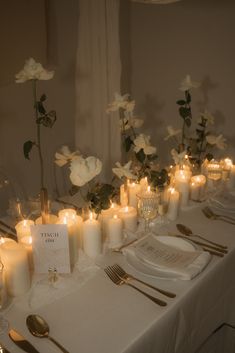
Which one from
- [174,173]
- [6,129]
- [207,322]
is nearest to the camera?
[207,322]

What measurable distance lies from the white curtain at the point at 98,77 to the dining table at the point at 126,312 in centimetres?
112

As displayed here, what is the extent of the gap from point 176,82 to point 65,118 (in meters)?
0.95

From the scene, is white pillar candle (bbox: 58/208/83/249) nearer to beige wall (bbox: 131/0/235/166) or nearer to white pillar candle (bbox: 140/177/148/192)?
white pillar candle (bbox: 140/177/148/192)

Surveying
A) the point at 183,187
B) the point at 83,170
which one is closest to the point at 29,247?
the point at 83,170

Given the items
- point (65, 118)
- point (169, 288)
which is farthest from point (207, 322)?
point (65, 118)

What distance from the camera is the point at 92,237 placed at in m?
1.18

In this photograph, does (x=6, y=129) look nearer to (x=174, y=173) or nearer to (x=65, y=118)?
(x=65, y=118)

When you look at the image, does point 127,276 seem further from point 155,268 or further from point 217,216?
point 217,216

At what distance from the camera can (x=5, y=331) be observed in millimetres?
873

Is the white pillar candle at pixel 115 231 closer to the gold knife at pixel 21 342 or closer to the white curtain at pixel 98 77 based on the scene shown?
the gold knife at pixel 21 342

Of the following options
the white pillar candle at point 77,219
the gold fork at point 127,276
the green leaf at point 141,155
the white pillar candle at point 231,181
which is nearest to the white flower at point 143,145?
the green leaf at point 141,155

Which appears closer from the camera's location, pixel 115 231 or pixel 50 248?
pixel 50 248

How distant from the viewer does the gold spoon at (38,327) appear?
0.85 meters

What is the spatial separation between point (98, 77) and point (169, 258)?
133 cm
